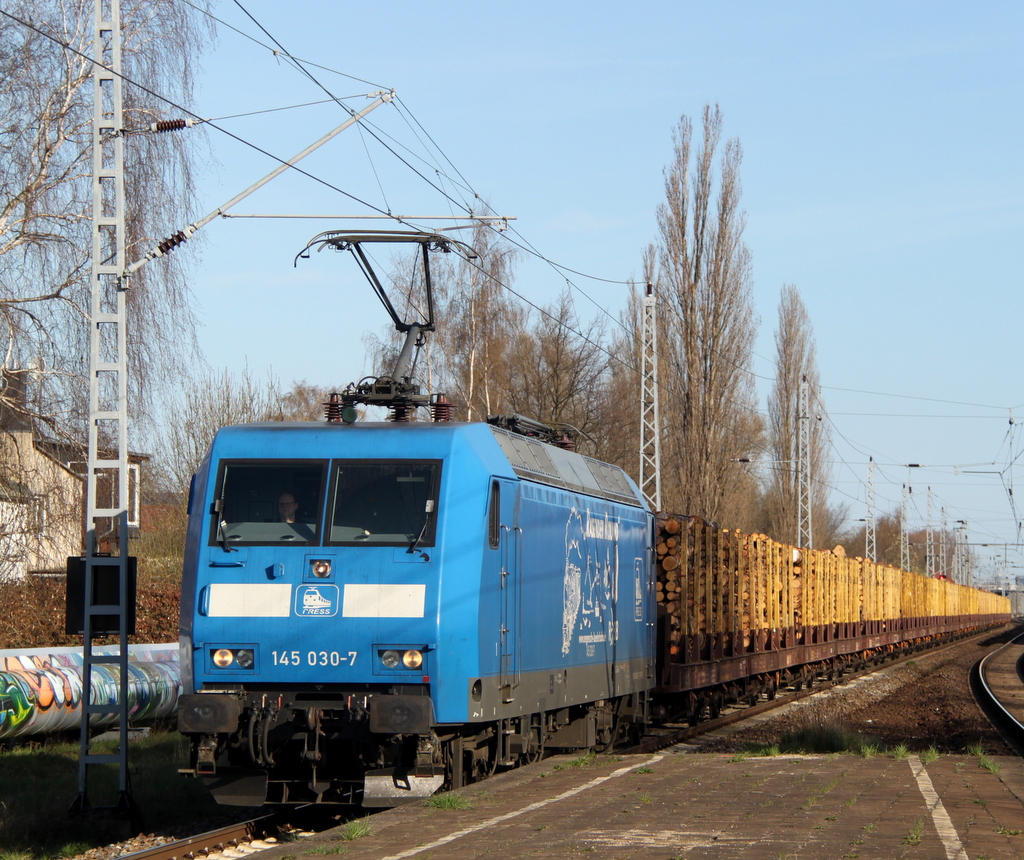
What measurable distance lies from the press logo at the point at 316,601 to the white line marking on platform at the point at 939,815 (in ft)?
13.7

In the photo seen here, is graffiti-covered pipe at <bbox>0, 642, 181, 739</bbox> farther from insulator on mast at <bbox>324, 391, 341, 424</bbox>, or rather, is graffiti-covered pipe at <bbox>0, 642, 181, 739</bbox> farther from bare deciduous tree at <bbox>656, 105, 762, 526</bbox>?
bare deciduous tree at <bbox>656, 105, 762, 526</bbox>

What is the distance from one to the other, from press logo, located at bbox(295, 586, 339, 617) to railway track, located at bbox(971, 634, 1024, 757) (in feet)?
35.7

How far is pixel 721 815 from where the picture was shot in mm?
7977

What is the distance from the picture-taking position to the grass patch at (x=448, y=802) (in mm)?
8445

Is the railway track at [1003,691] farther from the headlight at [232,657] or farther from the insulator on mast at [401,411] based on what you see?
the headlight at [232,657]

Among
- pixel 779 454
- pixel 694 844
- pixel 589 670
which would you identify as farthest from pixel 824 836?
pixel 779 454

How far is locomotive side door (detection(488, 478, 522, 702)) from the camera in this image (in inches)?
373

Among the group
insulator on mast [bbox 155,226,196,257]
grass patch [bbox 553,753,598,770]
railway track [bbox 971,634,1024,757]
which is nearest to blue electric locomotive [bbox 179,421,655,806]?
grass patch [bbox 553,753,598,770]

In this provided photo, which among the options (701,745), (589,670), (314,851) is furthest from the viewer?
(701,745)

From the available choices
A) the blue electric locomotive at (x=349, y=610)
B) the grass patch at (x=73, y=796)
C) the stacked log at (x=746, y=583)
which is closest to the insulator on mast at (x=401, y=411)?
the blue electric locomotive at (x=349, y=610)

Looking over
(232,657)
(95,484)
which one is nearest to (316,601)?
(232,657)

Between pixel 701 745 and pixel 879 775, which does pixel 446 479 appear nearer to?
pixel 879 775

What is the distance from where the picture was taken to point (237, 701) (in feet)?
28.4

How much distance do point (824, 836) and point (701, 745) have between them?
27.2 ft
